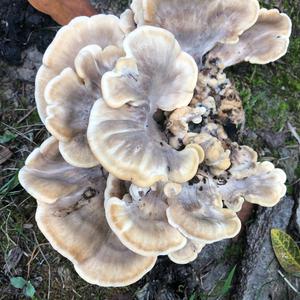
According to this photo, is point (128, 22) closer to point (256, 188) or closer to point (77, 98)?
point (77, 98)

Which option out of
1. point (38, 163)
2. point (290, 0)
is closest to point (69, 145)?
point (38, 163)

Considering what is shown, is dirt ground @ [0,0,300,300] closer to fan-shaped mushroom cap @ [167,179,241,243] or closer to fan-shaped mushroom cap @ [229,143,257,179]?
fan-shaped mushroom cap @ [229,143,257,179]

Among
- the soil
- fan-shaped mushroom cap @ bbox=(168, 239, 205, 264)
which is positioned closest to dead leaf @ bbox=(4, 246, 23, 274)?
fan-shaped mushroom cap @ bbox=(168, 239, 205, 264)

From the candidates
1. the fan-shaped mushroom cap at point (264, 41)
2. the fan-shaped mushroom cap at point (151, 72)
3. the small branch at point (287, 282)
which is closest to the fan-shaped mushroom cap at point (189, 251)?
the small branch at point (287, 282)

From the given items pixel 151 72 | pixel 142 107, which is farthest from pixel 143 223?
pixel 151 72

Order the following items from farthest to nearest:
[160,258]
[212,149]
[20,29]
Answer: [20,29], [160,258], [212,149]

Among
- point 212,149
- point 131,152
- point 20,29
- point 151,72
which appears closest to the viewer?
point 131,152

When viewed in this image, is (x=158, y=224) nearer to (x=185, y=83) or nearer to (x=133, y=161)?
(x=133, y=161)
